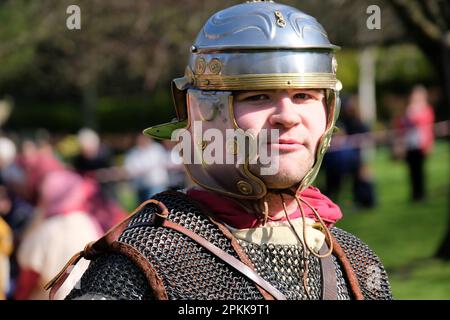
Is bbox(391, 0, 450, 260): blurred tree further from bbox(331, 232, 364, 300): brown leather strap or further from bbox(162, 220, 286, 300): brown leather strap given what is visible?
bbox(162, 220, 286, 300): brown leather strap

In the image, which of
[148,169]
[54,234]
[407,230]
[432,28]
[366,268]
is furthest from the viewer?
[148,169]

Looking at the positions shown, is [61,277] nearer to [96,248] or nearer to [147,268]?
[96,248]

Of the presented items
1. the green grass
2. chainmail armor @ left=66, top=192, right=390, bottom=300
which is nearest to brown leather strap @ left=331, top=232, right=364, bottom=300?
chainmail armor @ left=66, top=192, right=390, bottom=300

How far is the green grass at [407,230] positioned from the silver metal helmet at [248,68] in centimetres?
553

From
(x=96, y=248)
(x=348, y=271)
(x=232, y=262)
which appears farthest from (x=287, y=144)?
(x=96, y=248)

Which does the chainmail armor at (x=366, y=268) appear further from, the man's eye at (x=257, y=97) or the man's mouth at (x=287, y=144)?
the man's eye at (x=257, y=97)

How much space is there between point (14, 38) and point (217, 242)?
11603 mm

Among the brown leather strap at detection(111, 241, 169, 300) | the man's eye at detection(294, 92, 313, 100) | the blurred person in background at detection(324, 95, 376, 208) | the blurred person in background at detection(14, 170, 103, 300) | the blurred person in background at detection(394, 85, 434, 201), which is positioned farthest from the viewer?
the blurred person in background at detection(324, 95, 376, 208)

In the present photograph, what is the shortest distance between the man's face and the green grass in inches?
218

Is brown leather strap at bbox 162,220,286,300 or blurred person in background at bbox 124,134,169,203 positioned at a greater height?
brown leather strap at bbox 162,220,286,300

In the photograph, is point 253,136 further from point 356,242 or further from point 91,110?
point 91,110

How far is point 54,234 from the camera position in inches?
253

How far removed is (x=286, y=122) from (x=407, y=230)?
1032cm

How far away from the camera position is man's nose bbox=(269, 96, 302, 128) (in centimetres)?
350
